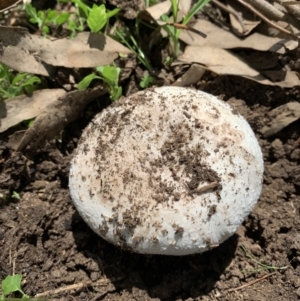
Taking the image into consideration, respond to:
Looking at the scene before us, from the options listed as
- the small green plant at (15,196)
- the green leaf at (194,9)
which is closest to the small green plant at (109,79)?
the green leaf at (194,9)

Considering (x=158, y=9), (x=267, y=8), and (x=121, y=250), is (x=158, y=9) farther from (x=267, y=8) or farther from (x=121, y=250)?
(x=121, y=250)

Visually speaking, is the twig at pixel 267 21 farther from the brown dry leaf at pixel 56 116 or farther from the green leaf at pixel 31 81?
the green leaf at pixel 31 81

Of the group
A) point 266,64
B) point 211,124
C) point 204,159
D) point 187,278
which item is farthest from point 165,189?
point 266,64

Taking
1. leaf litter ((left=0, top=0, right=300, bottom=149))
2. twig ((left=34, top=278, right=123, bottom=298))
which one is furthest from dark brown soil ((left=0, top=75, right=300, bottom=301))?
leaf litter ((left=0, top=0, right=300, bottom=149))

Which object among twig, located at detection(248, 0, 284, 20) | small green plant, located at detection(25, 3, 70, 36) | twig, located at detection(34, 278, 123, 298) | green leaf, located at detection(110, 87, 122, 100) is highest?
twig, located at detection(248, 0, 284, 20)

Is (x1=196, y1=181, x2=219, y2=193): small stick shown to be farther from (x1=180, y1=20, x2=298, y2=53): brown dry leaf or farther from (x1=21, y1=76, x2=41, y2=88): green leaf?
(x1=21, y1=76, x2=41, y2=88): green leaf

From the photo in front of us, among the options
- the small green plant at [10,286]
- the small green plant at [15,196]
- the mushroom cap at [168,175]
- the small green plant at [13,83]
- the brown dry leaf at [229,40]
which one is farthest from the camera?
the brown dry leaf at [229,40]
